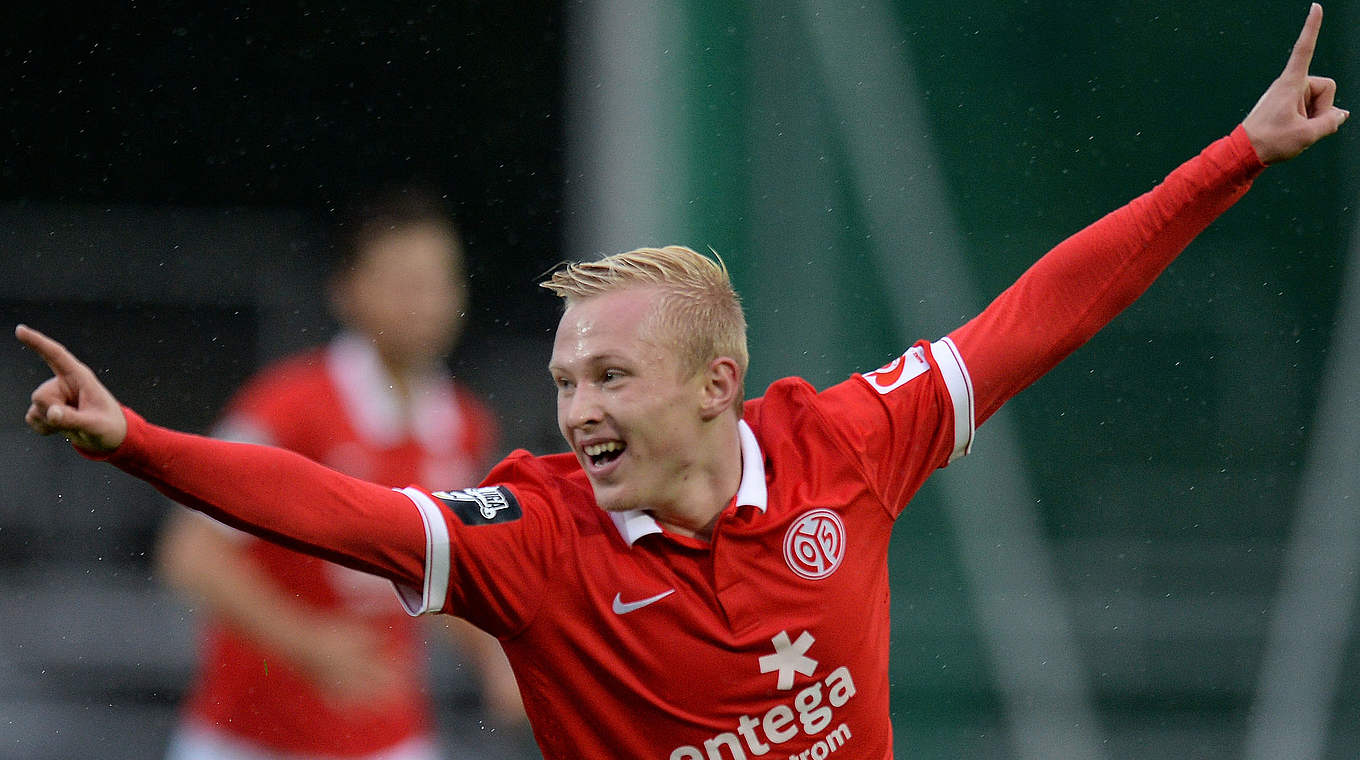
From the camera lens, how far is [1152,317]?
15.2ft

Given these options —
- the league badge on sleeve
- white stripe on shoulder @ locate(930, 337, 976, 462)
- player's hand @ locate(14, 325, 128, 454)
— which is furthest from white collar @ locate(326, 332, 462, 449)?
player's hand @ locate(14, 325, 128, 454)

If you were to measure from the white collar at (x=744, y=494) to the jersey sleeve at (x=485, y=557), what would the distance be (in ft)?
0.33

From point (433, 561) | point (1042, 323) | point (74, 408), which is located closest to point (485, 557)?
point (433, 561)

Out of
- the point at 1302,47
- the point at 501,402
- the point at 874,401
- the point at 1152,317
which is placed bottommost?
the point at 874,401

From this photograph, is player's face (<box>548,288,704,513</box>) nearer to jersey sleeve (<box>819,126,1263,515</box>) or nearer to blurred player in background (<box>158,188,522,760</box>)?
jersey sleeve (<box>819,126,1263,515</box>)

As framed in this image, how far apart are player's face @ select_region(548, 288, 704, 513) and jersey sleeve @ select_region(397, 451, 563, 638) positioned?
111mm

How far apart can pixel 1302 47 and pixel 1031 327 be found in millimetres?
613

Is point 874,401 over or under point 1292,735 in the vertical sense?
over

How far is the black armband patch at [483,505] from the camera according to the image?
2115mm

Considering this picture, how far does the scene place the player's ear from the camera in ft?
7.55

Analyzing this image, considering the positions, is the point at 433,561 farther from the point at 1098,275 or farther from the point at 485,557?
the point at 1098,275

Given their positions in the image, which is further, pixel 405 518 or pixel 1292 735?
pixel 1292 735

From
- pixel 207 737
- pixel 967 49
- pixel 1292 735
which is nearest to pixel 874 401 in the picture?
pixel 207 737

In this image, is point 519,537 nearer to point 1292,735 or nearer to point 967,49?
point 967,49
